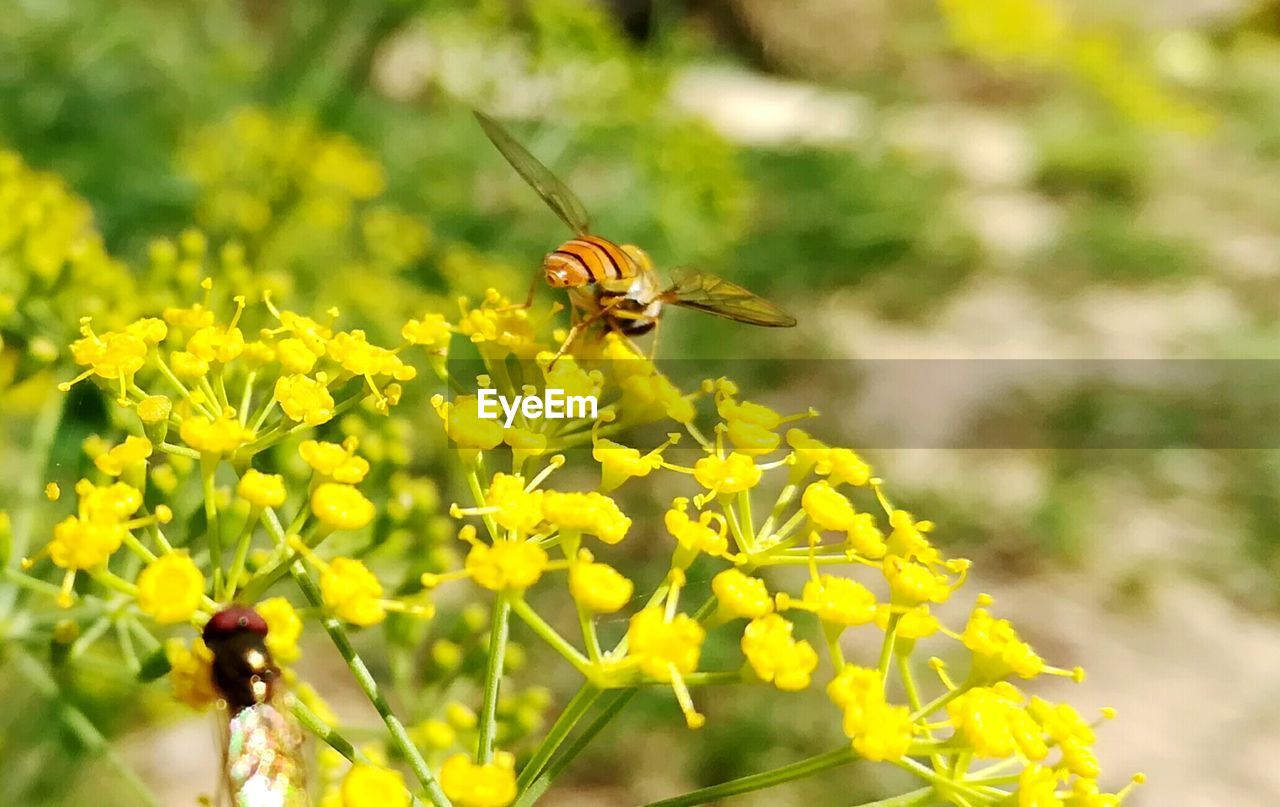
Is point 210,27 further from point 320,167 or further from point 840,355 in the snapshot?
point 840,355

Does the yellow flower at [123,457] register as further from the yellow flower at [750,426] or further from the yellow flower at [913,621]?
the yellow flower at [913,621]

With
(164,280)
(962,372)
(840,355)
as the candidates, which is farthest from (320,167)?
(962,372)

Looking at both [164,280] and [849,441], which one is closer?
[164,280]

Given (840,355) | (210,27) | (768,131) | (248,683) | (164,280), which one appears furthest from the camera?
(768,131)

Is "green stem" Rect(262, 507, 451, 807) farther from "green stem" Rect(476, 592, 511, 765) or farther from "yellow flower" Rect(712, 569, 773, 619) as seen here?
"yellow flower" Rect(712, 569, 773, 619)

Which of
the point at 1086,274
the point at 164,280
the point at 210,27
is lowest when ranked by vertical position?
the point at 1086,274

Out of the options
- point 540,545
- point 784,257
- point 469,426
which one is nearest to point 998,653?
point 540,545

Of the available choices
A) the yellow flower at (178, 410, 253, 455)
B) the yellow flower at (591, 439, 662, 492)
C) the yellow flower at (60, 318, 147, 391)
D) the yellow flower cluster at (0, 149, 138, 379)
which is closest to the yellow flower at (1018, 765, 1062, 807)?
the yellow flower at (591, 439, 662, 492)
